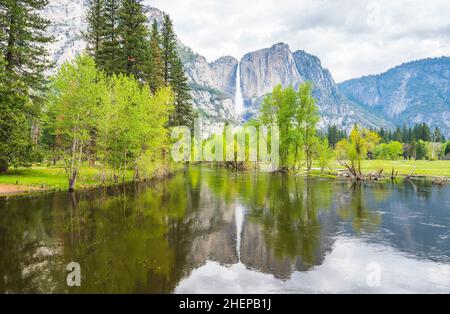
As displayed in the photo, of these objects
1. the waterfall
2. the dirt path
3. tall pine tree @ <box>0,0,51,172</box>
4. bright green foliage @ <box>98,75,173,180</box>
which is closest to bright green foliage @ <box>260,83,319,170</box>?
bright green foliage @ <box>98,75,173,180</box>

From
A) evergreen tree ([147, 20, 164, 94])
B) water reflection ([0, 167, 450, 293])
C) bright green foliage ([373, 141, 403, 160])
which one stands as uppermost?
evergreen tree ([147, 20, 164, 94])

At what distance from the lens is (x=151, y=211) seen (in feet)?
82.0

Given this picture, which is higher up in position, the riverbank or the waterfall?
the riverbank

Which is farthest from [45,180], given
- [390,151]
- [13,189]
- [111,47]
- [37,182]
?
[390,151]

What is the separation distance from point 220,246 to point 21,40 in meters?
42.0

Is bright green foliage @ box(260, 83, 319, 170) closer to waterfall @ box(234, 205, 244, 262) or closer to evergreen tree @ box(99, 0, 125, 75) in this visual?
evergreen tree @ box(99, 0, 125, 75)

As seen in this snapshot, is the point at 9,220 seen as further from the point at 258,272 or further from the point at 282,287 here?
the point at 282,287

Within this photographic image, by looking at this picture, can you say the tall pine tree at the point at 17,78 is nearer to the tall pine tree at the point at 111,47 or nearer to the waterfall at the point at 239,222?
the tall pine tree at the point at 111,47

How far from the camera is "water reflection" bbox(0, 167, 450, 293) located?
11.4m

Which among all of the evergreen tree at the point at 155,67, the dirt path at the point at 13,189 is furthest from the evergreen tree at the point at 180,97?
the dirt path at the point at 13,189

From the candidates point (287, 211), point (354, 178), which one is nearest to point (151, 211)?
point (287, 211)

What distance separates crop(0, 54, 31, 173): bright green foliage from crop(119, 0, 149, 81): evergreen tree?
18.0 meters

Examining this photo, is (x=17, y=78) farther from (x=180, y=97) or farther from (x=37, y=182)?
(x=180, y=97)

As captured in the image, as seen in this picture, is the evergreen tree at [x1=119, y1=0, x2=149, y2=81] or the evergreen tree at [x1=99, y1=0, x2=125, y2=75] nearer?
the evergreen tree at [x1=99, y1=0, x2=125, y2=75]
